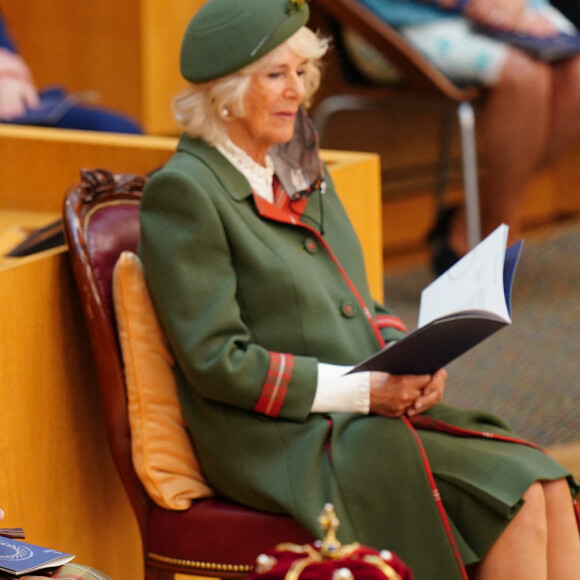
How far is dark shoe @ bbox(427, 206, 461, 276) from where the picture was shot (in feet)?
14.7

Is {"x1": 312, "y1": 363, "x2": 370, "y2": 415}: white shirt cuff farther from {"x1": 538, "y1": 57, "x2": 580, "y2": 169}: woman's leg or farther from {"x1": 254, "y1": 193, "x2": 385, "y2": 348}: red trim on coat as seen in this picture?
{"x1": 538, "y1": 57, "x2": 580, "y2": 169}: woman's leg

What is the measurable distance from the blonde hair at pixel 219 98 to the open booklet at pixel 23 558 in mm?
782

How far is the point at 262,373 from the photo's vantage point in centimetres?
194

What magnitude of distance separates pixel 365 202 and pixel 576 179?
324 cm

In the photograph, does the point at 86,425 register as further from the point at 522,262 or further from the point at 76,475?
the point at 522,262

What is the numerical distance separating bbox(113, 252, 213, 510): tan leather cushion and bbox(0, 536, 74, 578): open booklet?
45 centimetres

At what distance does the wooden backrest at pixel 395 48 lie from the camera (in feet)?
13.6

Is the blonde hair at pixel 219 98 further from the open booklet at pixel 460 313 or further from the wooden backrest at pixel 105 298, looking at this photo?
the open booklet at pixel 460 313

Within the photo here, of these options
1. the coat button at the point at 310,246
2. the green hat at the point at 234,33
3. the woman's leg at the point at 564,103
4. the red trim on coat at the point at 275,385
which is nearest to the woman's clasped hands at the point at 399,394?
the red trim on coat at the point at 275,385

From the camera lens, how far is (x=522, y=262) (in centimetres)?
512

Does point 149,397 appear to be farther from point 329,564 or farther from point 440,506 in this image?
point 329,564

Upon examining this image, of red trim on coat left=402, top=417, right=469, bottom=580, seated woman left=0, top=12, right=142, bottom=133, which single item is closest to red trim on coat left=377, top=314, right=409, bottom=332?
red trim on coat left=402, top=417, right=469, bottom=580

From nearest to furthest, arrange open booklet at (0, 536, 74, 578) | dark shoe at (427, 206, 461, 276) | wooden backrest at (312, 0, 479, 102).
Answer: open booklet at (0, 536, 74, 578)
wooden backrest at (312, 0, 479, 102)
dark shoe at (427, 206, 461, 276)

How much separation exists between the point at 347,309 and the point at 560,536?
19.4 inches
